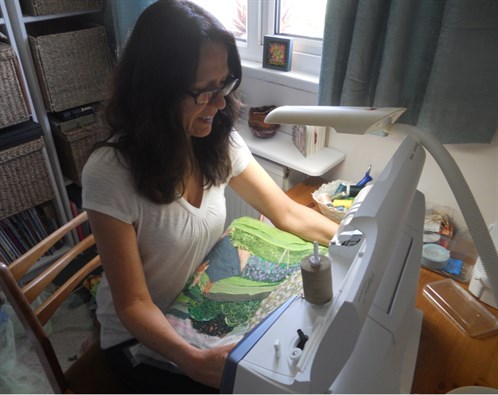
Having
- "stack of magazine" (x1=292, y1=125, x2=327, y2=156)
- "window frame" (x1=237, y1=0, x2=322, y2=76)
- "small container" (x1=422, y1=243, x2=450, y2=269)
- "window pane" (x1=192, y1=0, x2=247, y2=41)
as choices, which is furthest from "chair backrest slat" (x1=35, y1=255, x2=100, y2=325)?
"window pane" (x1=192, y1=0, x2=247, y2=41)

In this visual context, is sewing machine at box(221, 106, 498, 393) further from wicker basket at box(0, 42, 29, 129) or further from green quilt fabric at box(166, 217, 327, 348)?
wicker basket at box(0, 42, 29, 129)

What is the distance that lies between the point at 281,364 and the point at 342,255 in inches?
9.5

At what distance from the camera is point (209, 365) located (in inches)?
29.6

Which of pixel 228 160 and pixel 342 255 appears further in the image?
pixel 228 160

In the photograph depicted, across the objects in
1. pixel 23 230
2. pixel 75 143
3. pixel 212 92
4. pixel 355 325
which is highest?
pixel 212 92

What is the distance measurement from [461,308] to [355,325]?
68cm

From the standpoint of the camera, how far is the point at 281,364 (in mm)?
551

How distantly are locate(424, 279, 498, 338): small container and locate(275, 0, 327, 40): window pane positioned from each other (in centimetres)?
103

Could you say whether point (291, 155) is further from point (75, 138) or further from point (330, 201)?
point (75, 138)

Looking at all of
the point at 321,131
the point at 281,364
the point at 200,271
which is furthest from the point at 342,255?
the point at 321,131

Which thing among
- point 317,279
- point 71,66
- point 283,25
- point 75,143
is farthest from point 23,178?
point 317,279

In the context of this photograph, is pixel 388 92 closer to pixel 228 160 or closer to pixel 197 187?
pixel 228 160

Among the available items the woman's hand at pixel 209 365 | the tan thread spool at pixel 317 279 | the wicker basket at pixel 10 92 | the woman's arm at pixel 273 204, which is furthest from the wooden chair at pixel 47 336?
the wicker basket at pixel 10 92

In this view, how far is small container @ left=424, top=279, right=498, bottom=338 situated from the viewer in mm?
934
